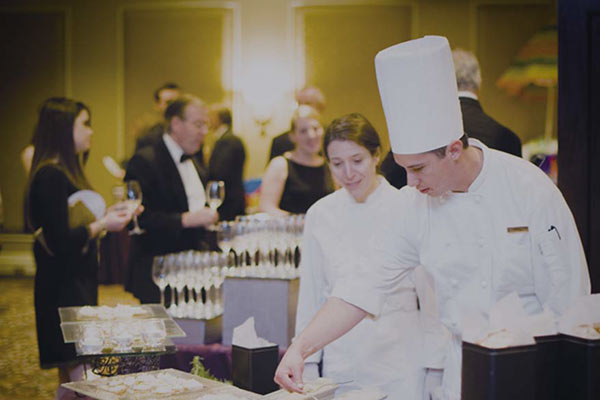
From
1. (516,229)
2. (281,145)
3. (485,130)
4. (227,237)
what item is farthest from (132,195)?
(516,229)

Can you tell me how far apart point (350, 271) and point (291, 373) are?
0.71m

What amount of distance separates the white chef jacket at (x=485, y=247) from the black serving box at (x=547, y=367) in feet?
1.69

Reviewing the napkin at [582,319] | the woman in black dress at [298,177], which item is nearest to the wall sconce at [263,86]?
the woman in black dress at [298,177]

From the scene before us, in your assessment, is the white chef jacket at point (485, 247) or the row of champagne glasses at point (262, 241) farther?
the row of champagne glasses at point (262, 241)

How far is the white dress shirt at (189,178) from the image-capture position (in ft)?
12.6

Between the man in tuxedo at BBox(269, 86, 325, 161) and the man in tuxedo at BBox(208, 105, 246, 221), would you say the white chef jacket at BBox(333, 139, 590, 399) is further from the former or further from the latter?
the man in tuxedo at BBox(269, 86, 325, 161)

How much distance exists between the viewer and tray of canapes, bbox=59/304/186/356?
6.97ft

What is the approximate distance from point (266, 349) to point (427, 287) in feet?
2.26

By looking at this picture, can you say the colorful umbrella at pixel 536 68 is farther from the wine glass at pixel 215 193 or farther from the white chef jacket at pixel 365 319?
the white chef jacket at pixel 365 319

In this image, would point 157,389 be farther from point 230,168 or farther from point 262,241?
point 230,168

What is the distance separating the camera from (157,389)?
182 centimetres

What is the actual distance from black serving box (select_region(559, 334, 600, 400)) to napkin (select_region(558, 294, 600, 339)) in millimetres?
22

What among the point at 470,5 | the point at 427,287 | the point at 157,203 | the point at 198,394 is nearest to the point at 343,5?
the point at 470,5

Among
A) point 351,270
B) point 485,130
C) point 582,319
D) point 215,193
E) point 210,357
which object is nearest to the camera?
point 582,319
